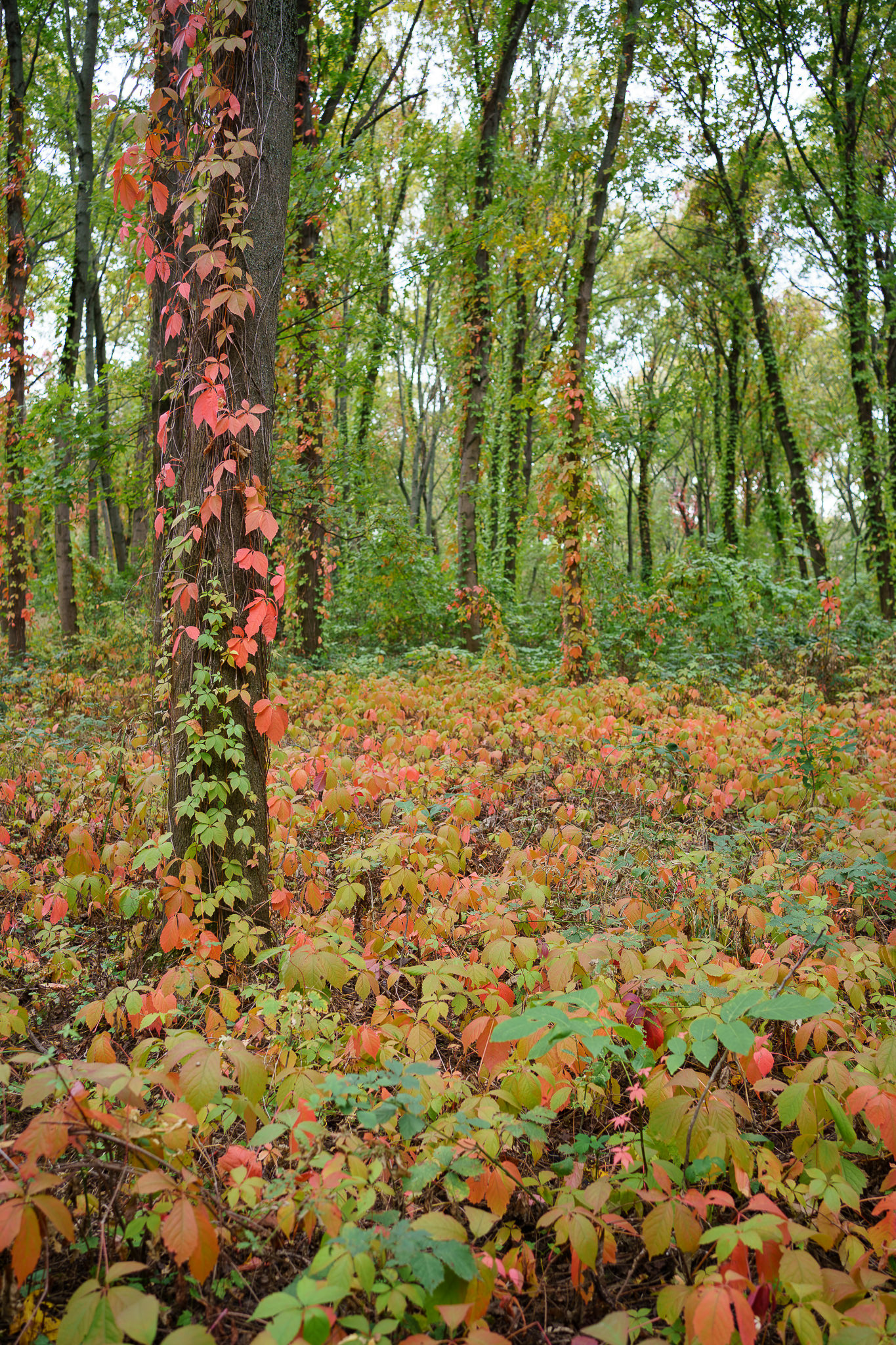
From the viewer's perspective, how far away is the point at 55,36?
11961 millimetres

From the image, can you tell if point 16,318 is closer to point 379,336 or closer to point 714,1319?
point 379,336

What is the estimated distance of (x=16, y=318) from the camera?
1030cm

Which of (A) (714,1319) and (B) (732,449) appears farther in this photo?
(B) (732,449)

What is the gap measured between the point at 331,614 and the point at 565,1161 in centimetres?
1273

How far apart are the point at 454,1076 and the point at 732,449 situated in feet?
60.3

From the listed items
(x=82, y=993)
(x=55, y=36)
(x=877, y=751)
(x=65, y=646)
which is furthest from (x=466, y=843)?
(x=55, y=36)

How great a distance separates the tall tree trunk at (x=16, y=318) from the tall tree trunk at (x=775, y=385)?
1222 centimetres

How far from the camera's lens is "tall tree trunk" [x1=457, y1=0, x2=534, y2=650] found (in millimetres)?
10906

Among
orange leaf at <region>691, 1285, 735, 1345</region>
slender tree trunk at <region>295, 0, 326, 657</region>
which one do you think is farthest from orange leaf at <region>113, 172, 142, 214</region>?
slender tree trunk at <region>295, 0, 326, 657</region>

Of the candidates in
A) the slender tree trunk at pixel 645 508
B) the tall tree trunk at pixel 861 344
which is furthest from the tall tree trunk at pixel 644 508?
the tall tree trunk at pixel 861 344

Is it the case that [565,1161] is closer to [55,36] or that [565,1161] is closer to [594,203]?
[594,203]

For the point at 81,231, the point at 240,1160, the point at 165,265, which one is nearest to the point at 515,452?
the point at 81,231

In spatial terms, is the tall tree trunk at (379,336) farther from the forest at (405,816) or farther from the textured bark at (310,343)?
the textured bark at (310,343)

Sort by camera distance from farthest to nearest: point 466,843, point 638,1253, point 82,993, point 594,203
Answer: point 594,203, point 466,843, point 82,993, point 638,1253
